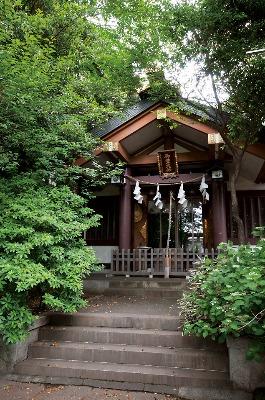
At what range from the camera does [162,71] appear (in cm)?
841

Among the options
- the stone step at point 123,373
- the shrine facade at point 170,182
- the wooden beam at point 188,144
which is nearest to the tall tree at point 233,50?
the shrine facade at point 170,182

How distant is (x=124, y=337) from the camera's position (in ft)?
17.2

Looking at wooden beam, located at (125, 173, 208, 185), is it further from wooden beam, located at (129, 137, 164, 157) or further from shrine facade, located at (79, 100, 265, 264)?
wooden beam, located at (129, 137, 164, 157)

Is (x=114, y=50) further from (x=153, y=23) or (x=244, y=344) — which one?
(x=244, y=344)

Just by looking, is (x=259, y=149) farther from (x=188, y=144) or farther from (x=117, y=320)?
(x=117, y=320)

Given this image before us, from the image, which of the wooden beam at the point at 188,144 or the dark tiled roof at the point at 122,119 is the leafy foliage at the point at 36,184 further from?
the wooden beam at the point at 188,144

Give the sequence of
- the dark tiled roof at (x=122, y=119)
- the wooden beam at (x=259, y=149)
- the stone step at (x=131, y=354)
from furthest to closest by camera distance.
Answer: the dark tiled roof at (x=122, y=119)
the wooden beam at (x=259, y=149)
the stone step at (x=131, y=354)

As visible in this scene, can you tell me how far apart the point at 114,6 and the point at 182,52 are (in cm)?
719

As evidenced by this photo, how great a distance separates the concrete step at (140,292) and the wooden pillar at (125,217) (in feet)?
6.59

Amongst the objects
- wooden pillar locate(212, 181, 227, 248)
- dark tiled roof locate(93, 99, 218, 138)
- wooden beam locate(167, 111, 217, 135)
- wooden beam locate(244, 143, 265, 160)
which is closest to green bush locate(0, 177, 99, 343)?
dark tiled roof locate(93, 99, 218, 138)

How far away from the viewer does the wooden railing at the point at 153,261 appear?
928 cm

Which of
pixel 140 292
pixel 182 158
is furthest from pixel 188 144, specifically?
pixel 140 292

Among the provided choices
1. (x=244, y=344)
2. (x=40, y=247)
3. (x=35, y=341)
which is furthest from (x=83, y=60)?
(x=244, y=344)

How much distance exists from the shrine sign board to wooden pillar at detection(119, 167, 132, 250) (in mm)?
1332
